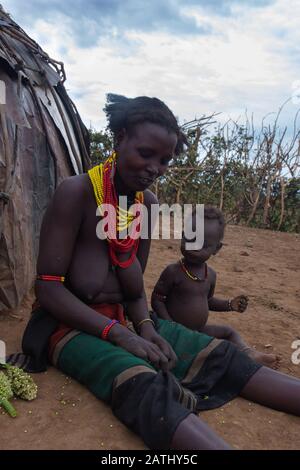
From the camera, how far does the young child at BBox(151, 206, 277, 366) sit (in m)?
2.59

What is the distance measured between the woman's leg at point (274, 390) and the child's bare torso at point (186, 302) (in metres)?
0.68

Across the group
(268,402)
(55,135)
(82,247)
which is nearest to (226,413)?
(268,402)

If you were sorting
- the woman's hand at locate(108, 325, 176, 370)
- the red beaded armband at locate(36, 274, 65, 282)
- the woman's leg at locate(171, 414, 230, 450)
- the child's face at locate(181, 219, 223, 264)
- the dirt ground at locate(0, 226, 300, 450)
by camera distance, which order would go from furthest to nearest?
1. the child's face at locate(181, 219, 223, 264)
2. the red beaded armband at locate(36, 274, 65, 282)
3. the woman's hand at locate(108, 325, 176, 370)
4. the dirt ground at locate(0, 226, 300, 450)
5. the woman's leg at locate(171, 414, 230, 450)

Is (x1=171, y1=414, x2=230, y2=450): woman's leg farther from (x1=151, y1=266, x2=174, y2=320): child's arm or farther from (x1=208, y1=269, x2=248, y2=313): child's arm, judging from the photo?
(x1=208, y1=269, x2=248, y2=313): child's arm

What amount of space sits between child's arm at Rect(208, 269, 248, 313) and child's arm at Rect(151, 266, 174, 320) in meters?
0.29

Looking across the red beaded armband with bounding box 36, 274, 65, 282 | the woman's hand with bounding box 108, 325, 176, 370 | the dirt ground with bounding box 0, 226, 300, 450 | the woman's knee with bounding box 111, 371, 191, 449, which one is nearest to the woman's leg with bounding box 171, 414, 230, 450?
the woman's knee with bounding box 111, 371, 191, 449

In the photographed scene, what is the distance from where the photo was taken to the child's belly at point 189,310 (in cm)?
Answer: 260

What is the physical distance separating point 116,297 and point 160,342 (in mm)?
301

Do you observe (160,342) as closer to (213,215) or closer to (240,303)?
(240,303)

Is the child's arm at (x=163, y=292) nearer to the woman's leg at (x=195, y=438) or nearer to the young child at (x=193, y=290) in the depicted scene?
the young child at (x=193, y=290)

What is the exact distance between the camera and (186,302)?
2.61 meters

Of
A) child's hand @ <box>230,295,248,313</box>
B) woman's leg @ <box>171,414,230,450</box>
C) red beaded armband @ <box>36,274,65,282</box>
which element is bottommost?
woman's leg @ <box>171,414,230,450</box>

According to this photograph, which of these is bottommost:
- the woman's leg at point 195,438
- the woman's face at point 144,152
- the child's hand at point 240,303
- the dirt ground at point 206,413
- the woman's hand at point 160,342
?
the dirt ground at point 206,413

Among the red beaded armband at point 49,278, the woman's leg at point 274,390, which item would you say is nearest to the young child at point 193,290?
the woman's leg at point 274,390
